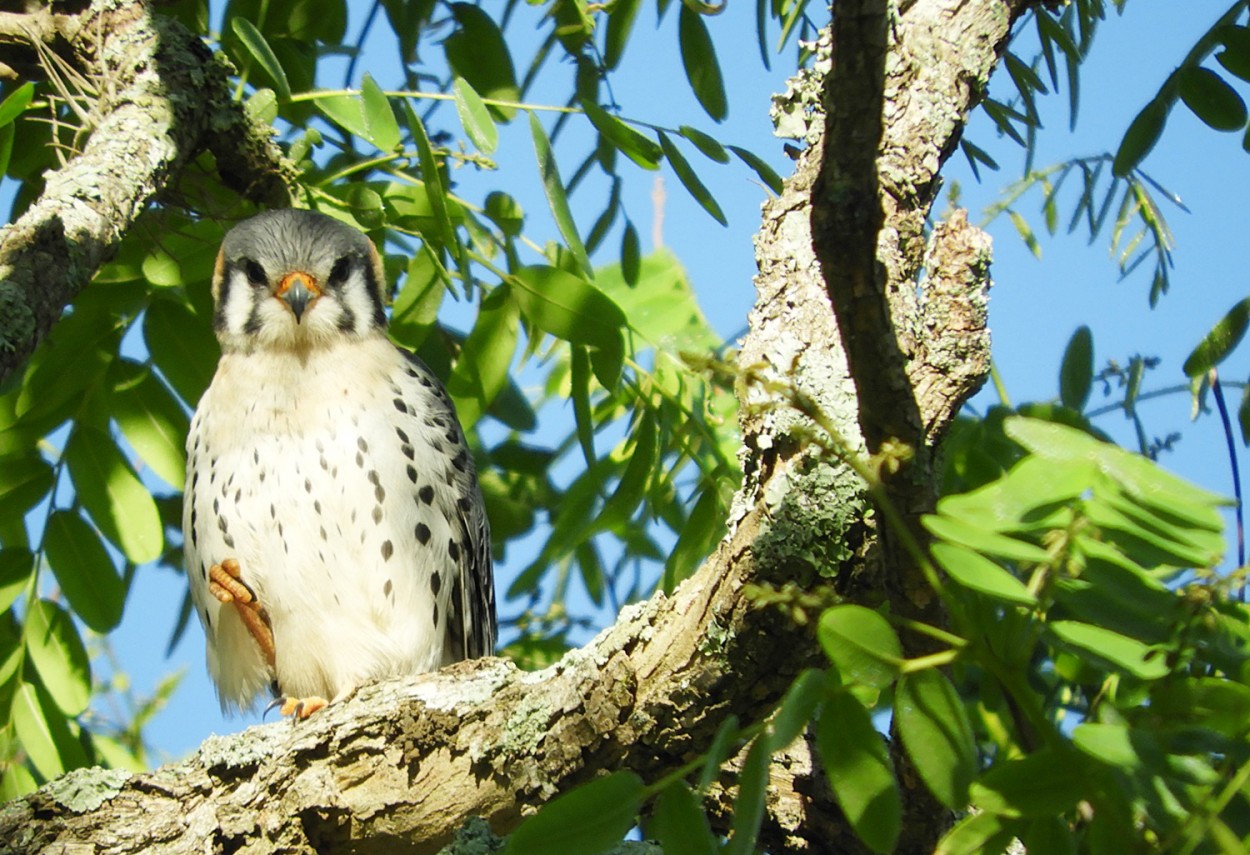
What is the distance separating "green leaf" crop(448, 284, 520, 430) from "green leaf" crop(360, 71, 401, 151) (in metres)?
0.54

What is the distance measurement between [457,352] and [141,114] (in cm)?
165

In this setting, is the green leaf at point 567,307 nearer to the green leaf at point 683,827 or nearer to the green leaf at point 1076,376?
the green leaf at point 1076,376

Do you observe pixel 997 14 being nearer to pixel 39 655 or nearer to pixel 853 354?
pixel 853 354

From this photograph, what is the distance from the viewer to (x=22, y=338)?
280 centimetres

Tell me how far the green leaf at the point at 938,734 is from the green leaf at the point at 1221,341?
1081mm

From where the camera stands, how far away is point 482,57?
14.4 ft

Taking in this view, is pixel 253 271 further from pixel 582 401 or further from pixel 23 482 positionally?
pixel 582 401

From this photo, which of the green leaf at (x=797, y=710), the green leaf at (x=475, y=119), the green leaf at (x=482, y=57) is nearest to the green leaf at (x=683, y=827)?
the green leaf at (x=797, y=710)

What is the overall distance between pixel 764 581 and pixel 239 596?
2567mm

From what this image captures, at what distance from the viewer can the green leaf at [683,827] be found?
1.72 m

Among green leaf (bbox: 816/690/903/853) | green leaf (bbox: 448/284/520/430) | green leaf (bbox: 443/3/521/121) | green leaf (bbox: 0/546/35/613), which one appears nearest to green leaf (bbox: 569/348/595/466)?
green leaf (bbox: 448/284/520/430)

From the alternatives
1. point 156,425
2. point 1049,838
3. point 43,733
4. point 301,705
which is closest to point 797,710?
point 1049,838

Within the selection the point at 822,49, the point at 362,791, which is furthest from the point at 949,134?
the point at 362,791

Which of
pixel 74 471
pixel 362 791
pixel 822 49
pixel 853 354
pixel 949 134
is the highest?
pixel 822 49
